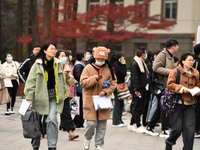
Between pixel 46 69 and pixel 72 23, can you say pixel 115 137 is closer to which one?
pixel 46 69

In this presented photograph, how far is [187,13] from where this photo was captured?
33.8 metres

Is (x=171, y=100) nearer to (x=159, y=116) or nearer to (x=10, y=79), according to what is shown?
(x=159, y=116)

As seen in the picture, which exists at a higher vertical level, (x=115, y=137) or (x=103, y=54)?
(x=103, y=54)

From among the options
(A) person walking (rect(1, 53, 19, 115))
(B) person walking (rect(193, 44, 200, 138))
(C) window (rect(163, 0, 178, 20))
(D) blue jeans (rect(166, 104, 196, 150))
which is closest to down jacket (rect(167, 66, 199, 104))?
(D) blue jeans (rect(166, 104, 196, 150))

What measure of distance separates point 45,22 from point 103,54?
16.3 metres

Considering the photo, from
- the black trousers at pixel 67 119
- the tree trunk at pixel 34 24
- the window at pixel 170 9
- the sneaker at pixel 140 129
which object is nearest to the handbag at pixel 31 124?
the black trousers at pixel 67 119

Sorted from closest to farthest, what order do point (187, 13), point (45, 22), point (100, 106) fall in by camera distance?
point (100, 106), point (45, 22), point (187, 13)

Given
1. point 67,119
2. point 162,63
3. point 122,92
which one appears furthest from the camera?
point 122,92

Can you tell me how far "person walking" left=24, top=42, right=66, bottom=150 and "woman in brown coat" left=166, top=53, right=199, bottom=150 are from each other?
1829 millimetres

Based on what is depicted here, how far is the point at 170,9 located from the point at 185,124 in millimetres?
28288

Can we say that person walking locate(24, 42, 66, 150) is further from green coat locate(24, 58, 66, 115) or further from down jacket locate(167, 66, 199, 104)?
down jacket locate(167, 66, 199, 104)

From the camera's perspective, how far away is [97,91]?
26.6ft

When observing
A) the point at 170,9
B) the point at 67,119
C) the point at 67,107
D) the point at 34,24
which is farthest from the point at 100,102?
the point at 170,9

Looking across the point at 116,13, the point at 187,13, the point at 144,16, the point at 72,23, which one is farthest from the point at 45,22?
the point at 187,13
